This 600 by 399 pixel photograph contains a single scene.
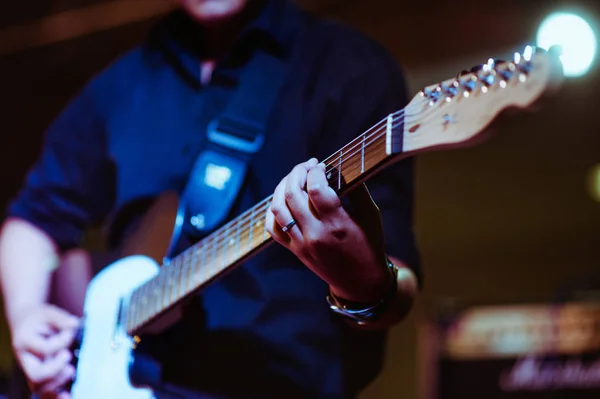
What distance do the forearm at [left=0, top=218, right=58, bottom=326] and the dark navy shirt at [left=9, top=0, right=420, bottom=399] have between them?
3 centimetres

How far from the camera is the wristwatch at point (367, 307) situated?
96cm

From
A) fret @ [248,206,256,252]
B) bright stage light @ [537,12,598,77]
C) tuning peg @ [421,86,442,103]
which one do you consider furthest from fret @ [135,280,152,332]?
bright stage light @ [537,12,598,77]

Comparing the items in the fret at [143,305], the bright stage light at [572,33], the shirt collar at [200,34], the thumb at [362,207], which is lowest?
the fret at [143,305]

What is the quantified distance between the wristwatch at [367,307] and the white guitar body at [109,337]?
30 cm

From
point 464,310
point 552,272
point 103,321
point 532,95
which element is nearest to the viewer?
point 532,95

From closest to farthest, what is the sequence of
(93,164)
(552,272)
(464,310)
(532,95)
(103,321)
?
(532,95) → (103,321) → (93,164) → (464,310) → (552,272)

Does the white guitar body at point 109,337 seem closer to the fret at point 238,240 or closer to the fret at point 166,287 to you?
the fret at point 166,287

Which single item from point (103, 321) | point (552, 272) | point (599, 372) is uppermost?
point (552, 272)

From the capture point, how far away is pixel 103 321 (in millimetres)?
1154

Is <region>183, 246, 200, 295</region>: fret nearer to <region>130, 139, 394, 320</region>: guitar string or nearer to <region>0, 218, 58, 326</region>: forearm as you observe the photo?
<region>130, 139, 394, 320</region>: guitar string

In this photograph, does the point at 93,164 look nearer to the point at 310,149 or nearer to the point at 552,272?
the point at 310,149

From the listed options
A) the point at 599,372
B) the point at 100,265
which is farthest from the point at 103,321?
the point at 599,372

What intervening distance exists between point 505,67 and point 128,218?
2.58 ft

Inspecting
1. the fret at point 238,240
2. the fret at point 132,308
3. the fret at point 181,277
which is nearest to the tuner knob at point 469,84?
the fret at point 238,240
